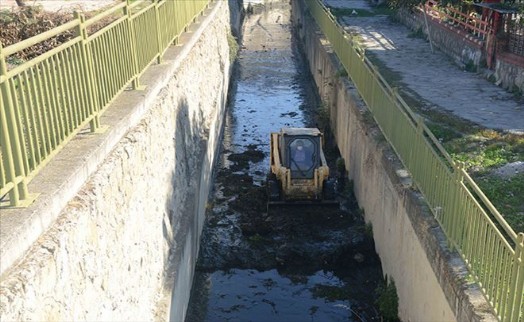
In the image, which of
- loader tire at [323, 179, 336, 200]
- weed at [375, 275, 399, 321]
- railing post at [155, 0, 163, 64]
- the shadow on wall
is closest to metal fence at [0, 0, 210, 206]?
railing post at [155, 0, 163, 64]

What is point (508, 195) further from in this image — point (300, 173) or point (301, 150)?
point (301, 150)

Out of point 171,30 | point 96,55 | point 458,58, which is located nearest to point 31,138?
point 96,55

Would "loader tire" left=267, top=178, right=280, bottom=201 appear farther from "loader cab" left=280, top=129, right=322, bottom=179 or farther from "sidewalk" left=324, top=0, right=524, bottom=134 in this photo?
"sidewalk" left=324, top=0, right=524, bottom=134

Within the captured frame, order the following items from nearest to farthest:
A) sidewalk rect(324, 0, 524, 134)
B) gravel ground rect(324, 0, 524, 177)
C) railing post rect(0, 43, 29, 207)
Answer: railing post rect(0, 43, 29, 207) → gravel ground rect(324, 0, 524, 177) → sidewalk rect(324, 0, 524, 134)

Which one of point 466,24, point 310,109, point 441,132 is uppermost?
point 466,24

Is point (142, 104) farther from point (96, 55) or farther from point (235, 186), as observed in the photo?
point (235, 186)

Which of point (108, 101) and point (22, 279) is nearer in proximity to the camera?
point (22, 279)

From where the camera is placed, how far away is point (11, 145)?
423 cm

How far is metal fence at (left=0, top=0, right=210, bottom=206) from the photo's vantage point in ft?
13.8

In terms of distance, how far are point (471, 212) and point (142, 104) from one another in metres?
4.42

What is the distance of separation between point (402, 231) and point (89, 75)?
511 cm

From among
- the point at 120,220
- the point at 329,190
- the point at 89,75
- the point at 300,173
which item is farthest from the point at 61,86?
the point at 329,190

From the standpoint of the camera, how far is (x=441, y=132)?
11.1m

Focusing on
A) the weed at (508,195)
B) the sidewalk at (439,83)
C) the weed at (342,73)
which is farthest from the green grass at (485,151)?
the weed at (342,73)
